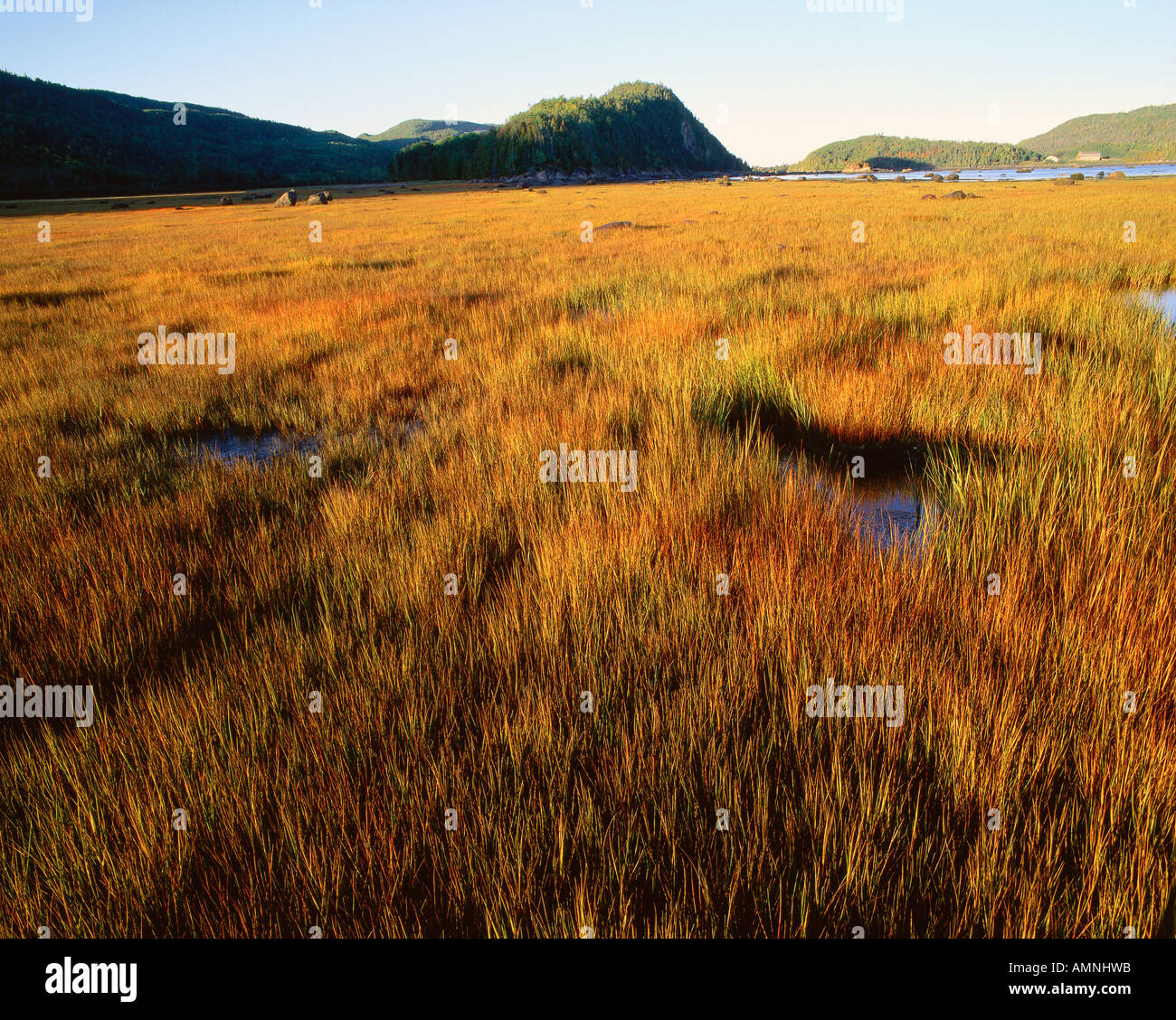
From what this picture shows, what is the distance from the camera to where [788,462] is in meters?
4.10

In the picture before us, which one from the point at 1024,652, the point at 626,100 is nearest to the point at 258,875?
the point at 1024,652

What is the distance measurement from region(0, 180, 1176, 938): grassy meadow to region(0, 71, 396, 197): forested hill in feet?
307

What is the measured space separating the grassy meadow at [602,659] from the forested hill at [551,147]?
458 feet

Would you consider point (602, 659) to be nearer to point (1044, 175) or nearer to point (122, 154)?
point (1044, 175)

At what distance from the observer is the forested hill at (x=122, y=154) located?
258 ft

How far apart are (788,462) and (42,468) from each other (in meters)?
5.29

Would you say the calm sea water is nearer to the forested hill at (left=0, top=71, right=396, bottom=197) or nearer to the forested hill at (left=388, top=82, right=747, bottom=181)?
the forested hill at (left=388, top=82, right=747, bottom=181)

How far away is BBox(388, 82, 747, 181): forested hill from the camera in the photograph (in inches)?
5108

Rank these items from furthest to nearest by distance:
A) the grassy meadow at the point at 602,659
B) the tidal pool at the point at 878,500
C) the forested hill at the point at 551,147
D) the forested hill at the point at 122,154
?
the forested hill at the point at 551,147 < the forested hill at the point at 122,154 < the tidal pool at the point at 878,500 < the grassy meadow at the point at 602,659

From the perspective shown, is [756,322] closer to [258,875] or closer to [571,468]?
[571,468]

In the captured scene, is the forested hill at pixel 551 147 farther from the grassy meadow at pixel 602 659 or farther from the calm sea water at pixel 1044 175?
the grassy meadow at pixel 602 659

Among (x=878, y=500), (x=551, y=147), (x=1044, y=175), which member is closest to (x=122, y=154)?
(x=551, y=147)

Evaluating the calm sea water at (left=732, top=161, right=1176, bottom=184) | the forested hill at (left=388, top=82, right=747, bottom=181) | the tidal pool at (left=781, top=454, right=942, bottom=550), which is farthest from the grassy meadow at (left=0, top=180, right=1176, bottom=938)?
the forested hill at (left=388, top=82, right=747, bottom=181)

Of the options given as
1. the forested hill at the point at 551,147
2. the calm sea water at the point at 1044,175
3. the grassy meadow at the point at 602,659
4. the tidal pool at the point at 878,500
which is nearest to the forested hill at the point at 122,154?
the forested hill at the point at 551,147
